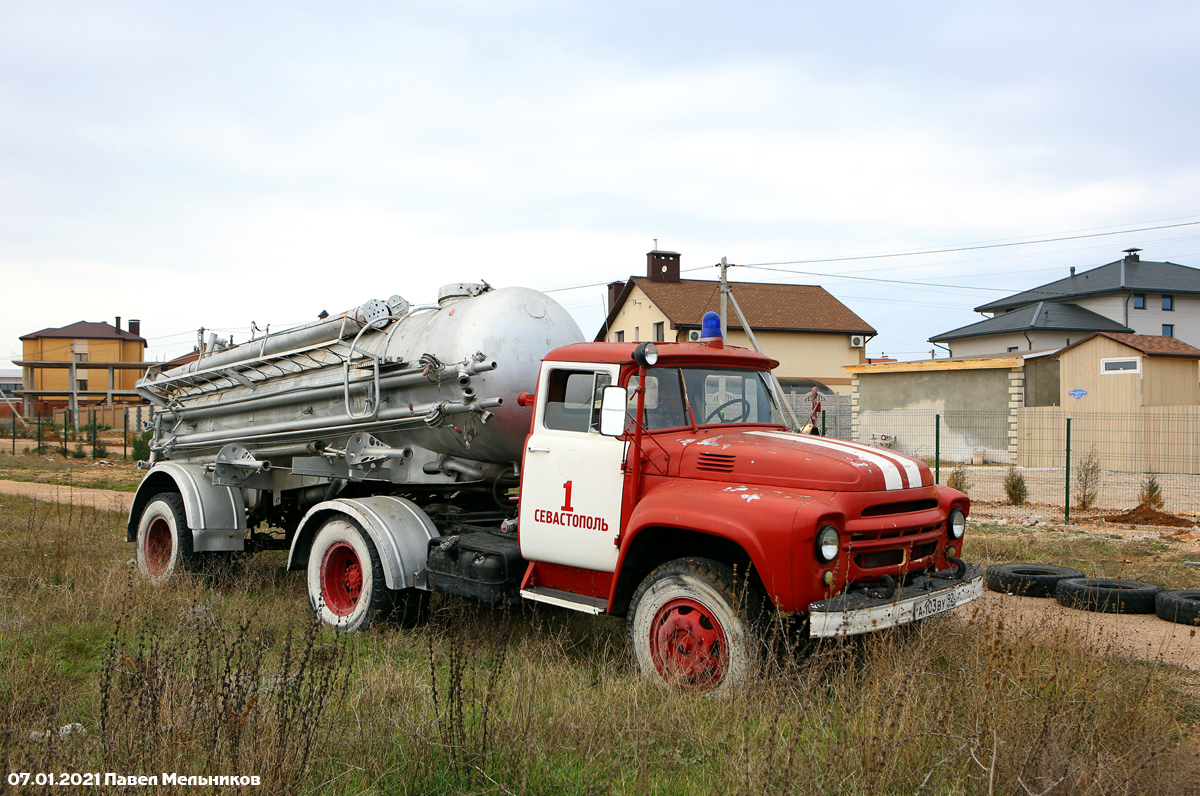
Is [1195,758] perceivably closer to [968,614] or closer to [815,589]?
[815,589]

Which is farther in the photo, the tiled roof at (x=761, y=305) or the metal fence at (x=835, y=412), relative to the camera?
the tiled roof at (x=761, y=305)

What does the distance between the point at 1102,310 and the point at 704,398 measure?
5315cm

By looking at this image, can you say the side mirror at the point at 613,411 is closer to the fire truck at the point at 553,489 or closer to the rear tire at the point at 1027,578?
the fire truck at the point at 553,489

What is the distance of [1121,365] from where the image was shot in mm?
25422

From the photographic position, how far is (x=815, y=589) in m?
4.80

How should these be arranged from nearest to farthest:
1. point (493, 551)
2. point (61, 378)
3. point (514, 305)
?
point (493, 551) → point (514, 305) → point (61, 378)

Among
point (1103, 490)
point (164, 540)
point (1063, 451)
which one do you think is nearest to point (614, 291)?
point (1063, 451)

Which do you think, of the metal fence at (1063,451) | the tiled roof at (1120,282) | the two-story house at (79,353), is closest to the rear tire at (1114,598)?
the metal fence at (1063,451)

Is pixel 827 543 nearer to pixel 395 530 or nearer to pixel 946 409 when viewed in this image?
pixel 395 530

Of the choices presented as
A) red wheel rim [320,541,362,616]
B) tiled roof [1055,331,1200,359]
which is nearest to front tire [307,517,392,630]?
red wheel rim [320,541,362,616]

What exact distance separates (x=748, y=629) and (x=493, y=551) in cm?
219

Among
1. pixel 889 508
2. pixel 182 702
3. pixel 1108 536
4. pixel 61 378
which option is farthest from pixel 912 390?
pixel 61 378

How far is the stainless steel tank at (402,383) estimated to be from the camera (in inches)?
279

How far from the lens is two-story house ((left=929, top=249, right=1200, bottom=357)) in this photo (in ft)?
155
